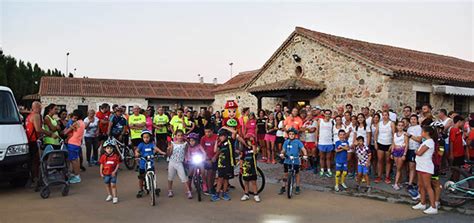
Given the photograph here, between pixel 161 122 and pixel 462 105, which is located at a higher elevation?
pixel 462 105

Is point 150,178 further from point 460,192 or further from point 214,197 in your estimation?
point 460,192

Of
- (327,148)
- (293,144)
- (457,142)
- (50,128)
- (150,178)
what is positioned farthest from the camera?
(327,148)

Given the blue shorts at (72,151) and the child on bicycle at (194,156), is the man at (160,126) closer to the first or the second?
the blue shorts at (72,151)

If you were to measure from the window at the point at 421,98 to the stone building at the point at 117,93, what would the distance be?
2249cm

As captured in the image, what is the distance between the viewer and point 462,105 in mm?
15195

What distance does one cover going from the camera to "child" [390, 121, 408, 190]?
25.0ft

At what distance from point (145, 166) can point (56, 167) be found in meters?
1.91

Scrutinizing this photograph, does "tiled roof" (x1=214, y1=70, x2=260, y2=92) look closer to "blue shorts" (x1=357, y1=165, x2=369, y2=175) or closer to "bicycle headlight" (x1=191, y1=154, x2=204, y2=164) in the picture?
"blue shorts" (x1=357, y1=165, x2=369, y2=175)

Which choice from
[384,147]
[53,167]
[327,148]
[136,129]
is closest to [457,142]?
[384,147]

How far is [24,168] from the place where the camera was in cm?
729

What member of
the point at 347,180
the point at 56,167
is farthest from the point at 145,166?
the point at 347,180

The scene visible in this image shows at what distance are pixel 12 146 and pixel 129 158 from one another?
3707mm

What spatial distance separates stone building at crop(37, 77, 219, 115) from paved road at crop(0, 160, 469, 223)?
26.0 meters

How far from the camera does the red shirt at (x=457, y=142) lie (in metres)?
7.96
